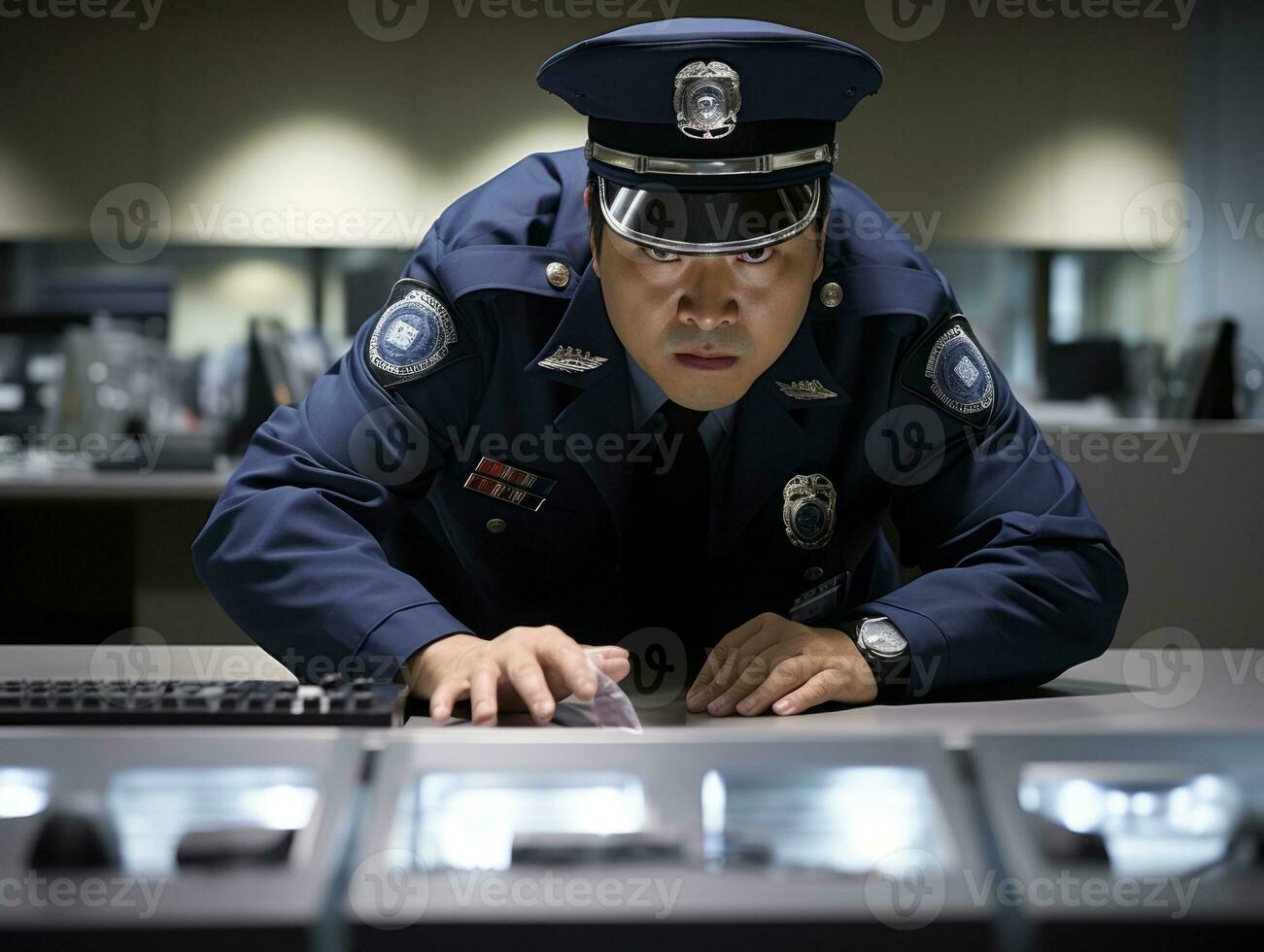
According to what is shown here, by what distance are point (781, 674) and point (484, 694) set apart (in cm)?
23

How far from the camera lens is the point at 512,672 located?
81 cm

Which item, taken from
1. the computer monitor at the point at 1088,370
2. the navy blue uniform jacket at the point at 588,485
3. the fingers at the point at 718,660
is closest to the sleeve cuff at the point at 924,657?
the navy blue uniform jacket at the point at 588,485

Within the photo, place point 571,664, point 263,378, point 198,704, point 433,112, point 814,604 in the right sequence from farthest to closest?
point 433,112
point 263,378
point 814,604
point 571,664
point 198,704

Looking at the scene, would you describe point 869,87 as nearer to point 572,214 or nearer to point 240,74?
point 572,214

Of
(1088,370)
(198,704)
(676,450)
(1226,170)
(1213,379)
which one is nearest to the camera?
(198,704)

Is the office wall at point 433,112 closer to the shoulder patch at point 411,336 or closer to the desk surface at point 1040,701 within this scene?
the shoulder patch at point 411,336

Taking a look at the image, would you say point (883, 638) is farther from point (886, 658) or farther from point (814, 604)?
point (814, 604)

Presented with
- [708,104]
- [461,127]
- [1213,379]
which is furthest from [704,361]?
[461,127]

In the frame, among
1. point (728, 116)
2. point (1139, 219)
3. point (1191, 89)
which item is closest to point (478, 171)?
point (1139, 219)

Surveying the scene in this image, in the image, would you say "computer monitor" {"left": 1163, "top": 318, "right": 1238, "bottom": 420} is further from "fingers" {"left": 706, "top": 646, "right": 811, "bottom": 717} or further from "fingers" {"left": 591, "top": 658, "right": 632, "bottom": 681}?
"fingers" {"left": 591, "top": 658, "right": 632, "bottom": 681}

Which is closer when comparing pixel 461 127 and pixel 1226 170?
pixel 461 127

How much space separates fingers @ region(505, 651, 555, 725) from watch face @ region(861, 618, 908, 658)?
0.27 m

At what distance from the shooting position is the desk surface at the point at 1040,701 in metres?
0.80

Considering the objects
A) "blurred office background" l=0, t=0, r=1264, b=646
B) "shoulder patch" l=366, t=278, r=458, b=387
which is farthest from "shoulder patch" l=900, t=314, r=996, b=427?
"blurred office background" l=0, t=0, r=1264, b=646
